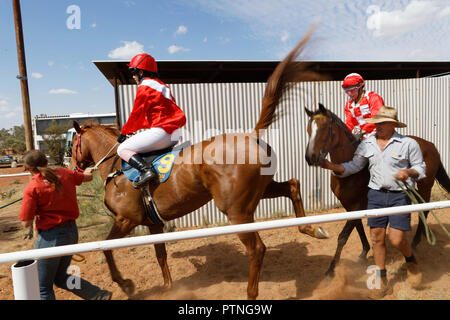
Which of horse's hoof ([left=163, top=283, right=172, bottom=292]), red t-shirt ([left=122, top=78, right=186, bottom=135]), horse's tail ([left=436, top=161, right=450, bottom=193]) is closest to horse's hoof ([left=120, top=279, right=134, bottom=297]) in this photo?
horse's hoof ([left=163, top=283, right=172, bottom=292])

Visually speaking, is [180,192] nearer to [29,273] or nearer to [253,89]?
[29,273]

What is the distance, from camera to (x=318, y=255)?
4.23 m

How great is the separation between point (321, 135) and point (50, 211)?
2.73 meters

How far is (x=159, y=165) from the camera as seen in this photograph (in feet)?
9.81

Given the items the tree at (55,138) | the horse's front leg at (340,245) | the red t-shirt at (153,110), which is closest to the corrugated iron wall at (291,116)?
the red t-shirt at (153,110)

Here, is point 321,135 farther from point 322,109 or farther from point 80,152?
point 80,152

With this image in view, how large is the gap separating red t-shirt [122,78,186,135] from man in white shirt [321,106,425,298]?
5.61 ft

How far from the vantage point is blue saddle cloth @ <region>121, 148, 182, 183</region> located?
2965mm

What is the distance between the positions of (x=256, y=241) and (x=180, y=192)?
947 millimetres

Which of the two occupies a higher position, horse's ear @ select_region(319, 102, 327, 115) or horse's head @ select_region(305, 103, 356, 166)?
horse's ear @ select_region(319, 102, 327, 115)

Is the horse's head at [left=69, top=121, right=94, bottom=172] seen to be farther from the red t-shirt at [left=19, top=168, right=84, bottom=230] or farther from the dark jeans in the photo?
the dark jeans

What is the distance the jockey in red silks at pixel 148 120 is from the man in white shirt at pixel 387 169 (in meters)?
1.72
